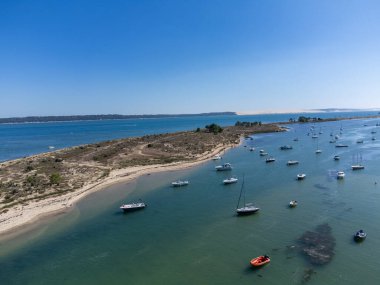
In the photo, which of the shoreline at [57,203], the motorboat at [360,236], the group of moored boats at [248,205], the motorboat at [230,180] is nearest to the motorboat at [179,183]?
the group of moored boats at [248,205]

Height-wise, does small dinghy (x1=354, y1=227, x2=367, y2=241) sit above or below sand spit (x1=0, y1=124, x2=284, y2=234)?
below

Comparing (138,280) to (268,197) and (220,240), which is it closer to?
(220,240)

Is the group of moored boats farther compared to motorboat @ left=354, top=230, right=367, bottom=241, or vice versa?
motorboat @ left=354, top=230, right=367, bottom=241

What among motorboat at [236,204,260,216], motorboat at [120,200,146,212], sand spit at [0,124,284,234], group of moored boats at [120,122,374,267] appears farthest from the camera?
sand spit at [0,124,284,234]

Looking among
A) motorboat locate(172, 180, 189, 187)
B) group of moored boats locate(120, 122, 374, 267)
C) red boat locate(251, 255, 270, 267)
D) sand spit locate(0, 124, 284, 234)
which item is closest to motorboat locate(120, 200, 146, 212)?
group of moored boats locate(120, 122, 374, 267)

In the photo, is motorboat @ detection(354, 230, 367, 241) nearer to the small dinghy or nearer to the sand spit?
the small dinghy

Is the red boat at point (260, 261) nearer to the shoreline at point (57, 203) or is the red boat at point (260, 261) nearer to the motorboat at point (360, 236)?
the motorboat at point (360, 236)
